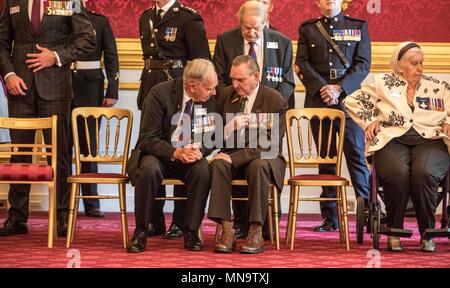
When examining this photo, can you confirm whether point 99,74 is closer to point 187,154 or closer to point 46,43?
point 46,43

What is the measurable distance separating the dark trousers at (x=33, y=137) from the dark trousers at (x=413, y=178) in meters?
1.98

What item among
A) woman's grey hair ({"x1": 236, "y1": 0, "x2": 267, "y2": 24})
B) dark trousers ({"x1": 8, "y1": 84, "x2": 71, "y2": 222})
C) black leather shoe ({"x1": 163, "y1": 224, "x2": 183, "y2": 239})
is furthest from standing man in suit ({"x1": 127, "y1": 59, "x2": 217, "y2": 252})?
dark trousers ({"x1": 8, "y1": 84, "x2": 71, "y2": 222})

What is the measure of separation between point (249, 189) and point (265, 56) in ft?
3.53

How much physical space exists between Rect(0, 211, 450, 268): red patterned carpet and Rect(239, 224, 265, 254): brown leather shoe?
57mm

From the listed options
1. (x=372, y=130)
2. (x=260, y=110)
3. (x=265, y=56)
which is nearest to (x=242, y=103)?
(x=260, y=110)

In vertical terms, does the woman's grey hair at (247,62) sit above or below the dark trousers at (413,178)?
above

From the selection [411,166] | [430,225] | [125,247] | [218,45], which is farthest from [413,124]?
[125,247]

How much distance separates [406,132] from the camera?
5316 mm

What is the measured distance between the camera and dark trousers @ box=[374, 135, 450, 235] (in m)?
5.17

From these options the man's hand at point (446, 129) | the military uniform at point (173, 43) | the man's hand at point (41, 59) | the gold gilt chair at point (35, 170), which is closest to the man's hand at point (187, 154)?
the gold gilt chair at point (35, 170)

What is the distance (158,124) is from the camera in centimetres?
529

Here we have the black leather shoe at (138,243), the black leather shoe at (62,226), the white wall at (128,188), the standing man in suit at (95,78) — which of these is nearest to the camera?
the black leather shoe at (138,243)

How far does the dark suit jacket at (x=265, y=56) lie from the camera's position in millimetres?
5832

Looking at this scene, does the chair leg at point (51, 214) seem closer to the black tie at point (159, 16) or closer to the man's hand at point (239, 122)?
the man's hand at point (239, 122)
